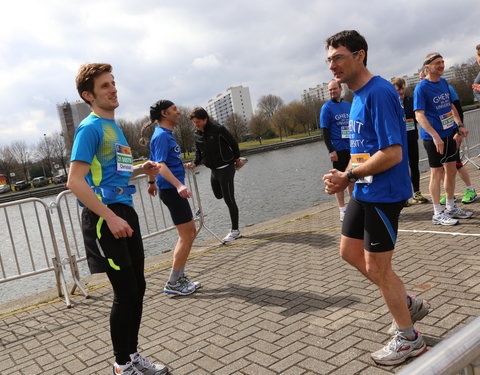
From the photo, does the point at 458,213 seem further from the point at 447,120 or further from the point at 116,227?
the point at 116,227

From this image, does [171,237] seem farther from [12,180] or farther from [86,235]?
[12,180]

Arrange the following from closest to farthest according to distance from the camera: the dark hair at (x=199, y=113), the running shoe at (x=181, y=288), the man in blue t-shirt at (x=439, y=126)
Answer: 1. the running shoe at (x=181, y=288)
2. the man in blue t-shirt at (x=439, y=126)
3. the dark hair at (x=199, y=113)

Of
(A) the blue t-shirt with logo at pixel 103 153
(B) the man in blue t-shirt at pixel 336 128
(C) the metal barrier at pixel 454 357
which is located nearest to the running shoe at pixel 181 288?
(A) the blue t-shirt with logo at pixel 103 153

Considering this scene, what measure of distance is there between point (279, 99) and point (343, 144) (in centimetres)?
12019

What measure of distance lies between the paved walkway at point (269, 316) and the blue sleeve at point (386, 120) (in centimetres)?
145

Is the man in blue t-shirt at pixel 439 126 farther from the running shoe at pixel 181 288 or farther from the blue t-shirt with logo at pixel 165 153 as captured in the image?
the running shoe at pixel 181 288

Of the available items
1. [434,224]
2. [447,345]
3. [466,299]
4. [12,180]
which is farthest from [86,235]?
[12,180]

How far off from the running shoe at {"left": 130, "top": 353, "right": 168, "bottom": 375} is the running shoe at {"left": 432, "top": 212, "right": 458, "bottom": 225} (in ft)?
14.8

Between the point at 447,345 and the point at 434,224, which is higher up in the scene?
the point at 447,345

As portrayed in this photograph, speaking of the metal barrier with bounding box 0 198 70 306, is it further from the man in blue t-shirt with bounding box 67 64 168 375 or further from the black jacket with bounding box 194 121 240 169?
the black jacket with bounding box 194 121 240 169

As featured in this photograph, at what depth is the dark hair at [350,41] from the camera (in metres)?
2.72

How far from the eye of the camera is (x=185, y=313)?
429 cm

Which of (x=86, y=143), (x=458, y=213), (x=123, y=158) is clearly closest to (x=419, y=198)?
(x=458, y=213)

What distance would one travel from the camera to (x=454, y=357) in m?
0.93
